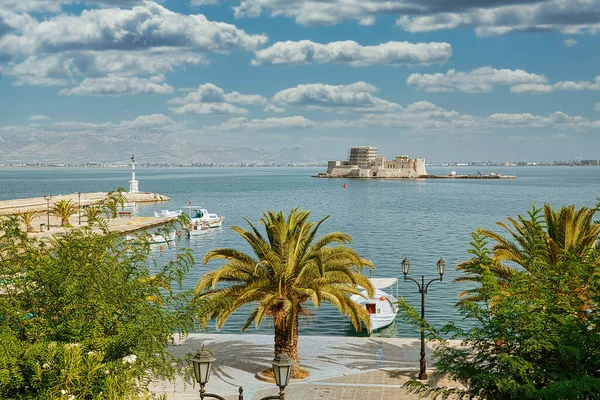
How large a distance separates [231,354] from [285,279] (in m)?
4.50

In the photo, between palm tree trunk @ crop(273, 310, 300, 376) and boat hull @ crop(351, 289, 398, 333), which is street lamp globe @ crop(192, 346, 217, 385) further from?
boat hull @ crop(351, 289, 398, 333)

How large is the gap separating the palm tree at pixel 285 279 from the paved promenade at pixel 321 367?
1.21 meters

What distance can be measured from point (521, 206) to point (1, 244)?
112 meters

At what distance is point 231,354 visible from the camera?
72.1 ft

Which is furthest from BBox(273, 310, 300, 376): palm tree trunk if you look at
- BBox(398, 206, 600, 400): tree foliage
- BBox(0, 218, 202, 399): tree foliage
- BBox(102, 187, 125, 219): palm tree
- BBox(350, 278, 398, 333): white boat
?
BBox(350, 278, 398, 333): white boat

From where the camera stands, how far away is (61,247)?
47.0ft

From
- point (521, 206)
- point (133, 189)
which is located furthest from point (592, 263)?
point (133, 189)

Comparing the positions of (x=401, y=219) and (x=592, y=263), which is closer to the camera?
(x=592, y=263)

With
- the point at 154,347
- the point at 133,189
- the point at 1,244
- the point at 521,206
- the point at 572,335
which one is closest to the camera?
the point at 572,335

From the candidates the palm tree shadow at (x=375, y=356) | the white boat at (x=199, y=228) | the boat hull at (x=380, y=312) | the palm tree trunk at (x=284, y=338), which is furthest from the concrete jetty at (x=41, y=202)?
the palm tree trunk at (x=284, y=338)

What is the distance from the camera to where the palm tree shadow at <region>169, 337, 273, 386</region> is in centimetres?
2023

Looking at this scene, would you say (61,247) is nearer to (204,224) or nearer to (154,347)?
(154,347)

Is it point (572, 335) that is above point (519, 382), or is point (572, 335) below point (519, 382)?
above

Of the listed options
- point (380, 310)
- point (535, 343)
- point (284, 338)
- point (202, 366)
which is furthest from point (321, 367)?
point (380, 310)
